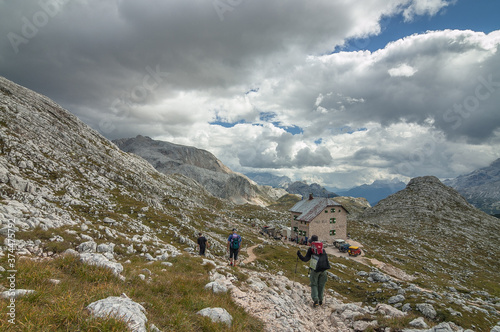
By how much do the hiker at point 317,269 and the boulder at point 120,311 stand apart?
32.0ft

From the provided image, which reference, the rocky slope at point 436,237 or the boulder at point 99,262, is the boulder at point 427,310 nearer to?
the rocky slope at point 436,237

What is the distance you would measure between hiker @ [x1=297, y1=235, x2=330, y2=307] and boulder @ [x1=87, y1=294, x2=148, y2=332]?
976 centimetres

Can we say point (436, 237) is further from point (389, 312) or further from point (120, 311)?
point (120, 311)

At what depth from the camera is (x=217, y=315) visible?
7457 mm

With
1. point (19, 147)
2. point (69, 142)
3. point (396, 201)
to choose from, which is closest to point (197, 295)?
point (19, 147)

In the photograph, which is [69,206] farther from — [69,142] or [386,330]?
[69,142]

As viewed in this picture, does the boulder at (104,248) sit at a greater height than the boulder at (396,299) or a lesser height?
greater

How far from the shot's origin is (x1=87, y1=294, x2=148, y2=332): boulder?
5.19m

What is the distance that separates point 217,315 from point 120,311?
3.14 m

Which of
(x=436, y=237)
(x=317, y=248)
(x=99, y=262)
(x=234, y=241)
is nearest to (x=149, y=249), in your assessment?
(x=234, y=241)

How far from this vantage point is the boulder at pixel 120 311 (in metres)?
5.19

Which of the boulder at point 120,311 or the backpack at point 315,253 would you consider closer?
the boulder at point 120,311

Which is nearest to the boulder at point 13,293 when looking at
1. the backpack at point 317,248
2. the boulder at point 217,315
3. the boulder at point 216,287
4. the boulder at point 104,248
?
the boulder at point 217,315

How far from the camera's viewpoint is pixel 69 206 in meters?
27.4
